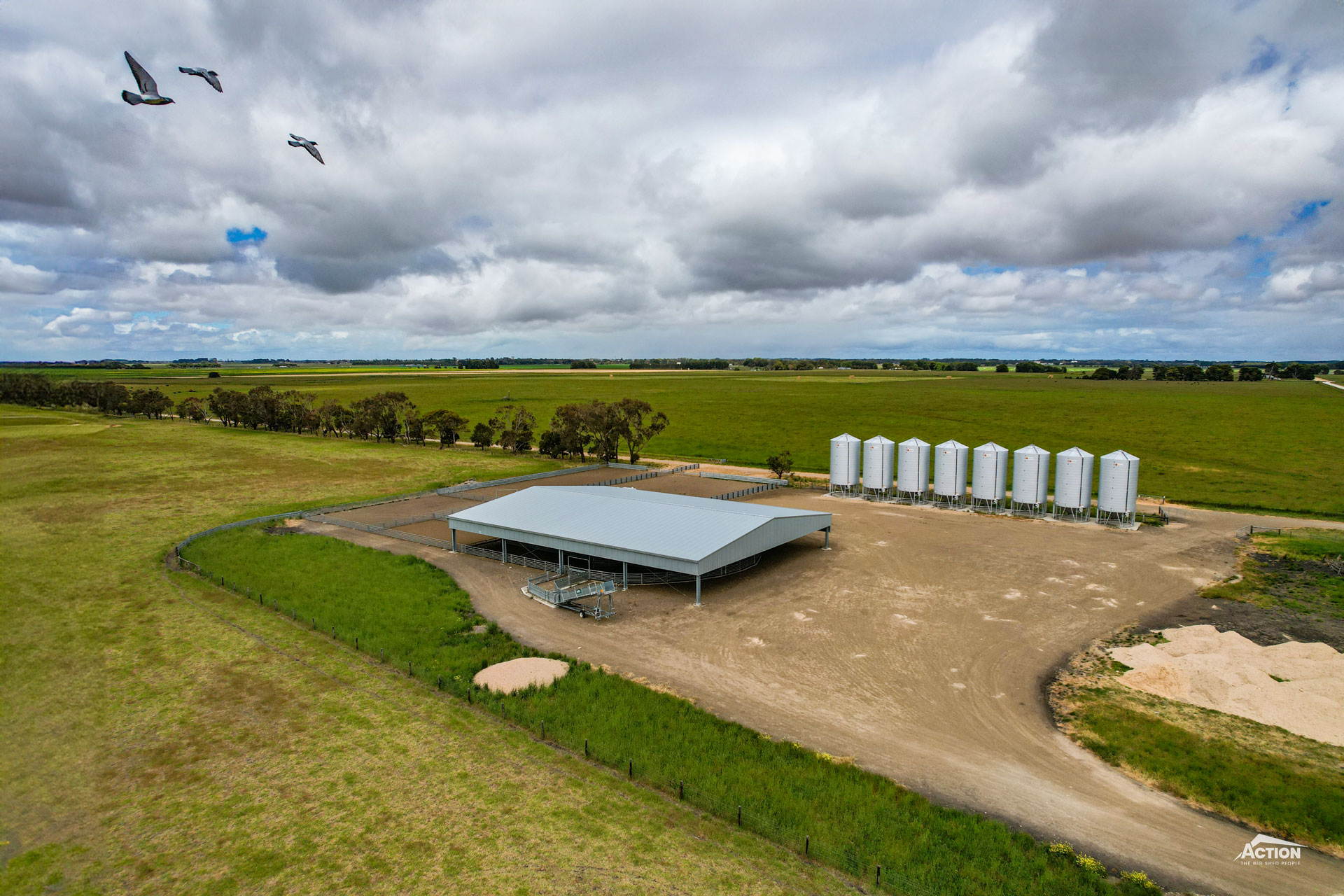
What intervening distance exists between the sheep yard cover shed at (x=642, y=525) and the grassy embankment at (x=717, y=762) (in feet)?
24.9

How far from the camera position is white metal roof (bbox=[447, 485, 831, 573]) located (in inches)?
1463

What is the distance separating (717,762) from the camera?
70.3 feet

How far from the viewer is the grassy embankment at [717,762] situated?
676 inches

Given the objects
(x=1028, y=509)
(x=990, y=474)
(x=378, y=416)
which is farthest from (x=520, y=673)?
(x=378, y=416)

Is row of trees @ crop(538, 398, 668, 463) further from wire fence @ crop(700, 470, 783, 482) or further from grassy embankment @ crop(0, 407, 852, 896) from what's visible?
grassy embankment @ crop(0, 407, 852, 896)

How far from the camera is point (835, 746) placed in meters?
22.6

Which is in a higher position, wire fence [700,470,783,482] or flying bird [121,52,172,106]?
A: flying bird [121,52,172,106]

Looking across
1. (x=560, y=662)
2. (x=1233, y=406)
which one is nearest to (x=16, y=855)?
(x=560, y=662)

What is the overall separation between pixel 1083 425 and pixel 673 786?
12823cm

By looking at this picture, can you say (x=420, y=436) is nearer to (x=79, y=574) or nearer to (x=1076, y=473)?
(x=79, y=574)

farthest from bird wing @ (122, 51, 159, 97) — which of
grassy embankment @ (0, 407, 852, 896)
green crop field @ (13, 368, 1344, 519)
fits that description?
green crop field @ (13, 368, 1344, 519)

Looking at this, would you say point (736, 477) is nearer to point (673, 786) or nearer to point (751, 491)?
point (751, 491)

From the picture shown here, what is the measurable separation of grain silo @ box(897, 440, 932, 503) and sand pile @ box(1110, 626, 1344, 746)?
3254 cm

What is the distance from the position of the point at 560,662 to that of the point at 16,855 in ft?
57.0
